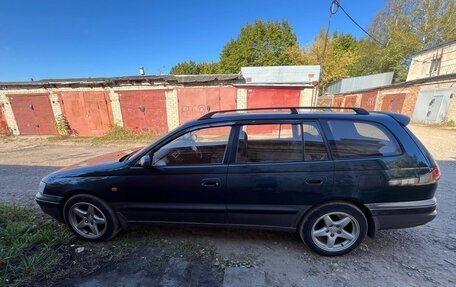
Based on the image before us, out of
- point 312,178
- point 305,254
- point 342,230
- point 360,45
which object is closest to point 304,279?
point 305,254

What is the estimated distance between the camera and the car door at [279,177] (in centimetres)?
212

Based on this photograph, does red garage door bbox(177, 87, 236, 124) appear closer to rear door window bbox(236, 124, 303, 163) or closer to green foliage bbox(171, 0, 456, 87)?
rear door window bbox(236, 124, 303, 163)

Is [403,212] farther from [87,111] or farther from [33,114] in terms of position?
[33,114]

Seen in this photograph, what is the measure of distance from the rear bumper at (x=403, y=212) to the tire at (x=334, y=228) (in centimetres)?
16

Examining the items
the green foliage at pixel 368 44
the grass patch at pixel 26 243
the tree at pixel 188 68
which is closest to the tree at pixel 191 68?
the tree at pixel 188 68

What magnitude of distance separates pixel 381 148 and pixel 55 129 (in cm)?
1462

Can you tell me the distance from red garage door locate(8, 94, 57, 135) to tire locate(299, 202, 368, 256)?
14048 mm

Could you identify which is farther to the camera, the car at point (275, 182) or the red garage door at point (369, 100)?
the red garage door at point (369, 100)

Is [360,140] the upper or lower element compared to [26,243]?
upper

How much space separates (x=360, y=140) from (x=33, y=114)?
15394 millimetres

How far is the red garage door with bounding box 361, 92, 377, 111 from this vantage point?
769 inches

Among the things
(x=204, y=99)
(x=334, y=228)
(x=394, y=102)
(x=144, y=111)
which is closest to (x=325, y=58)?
(x=394, y=102)

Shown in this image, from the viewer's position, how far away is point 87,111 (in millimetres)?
10797

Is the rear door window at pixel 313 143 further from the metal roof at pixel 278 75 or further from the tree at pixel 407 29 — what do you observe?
the tree at pixel 407 29
